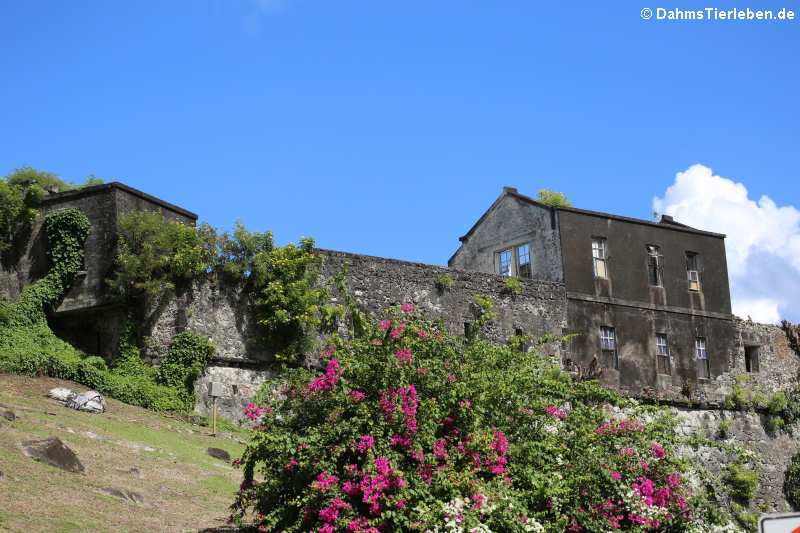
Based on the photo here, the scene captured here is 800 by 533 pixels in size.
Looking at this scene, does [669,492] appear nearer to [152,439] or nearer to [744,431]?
[152,439]

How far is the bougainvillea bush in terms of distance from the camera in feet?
35.2

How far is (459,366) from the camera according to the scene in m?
12.8

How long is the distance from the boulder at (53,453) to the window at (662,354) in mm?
20996

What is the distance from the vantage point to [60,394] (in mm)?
19500

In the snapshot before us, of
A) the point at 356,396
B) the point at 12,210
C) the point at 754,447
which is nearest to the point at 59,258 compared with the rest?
the point at 12,210

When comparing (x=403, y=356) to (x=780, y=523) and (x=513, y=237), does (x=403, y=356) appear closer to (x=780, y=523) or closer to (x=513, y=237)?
(x=780, y=523)

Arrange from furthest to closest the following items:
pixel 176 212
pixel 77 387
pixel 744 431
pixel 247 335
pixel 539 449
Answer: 1. pixel 744 431
2. pixel 176 212
3. pixel 247 335
4. pixel 77 387
5. pixel 539 449

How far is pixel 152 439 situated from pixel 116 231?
24.8 ft

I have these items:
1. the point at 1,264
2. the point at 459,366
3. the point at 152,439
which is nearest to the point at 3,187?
the point at 1,264

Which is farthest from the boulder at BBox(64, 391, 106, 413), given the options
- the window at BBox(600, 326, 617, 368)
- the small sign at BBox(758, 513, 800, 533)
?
the small sign at BBox(758, 513, 800, 533)

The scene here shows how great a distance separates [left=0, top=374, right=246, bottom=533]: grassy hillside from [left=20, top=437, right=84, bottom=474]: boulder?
17 centimetres

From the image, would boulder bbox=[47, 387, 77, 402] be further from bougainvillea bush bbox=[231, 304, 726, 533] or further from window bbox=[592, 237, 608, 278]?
window bbox=[592, 237, 608, 278]

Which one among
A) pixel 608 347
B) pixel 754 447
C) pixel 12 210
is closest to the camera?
pixel 12 210

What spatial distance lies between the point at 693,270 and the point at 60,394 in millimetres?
22171
